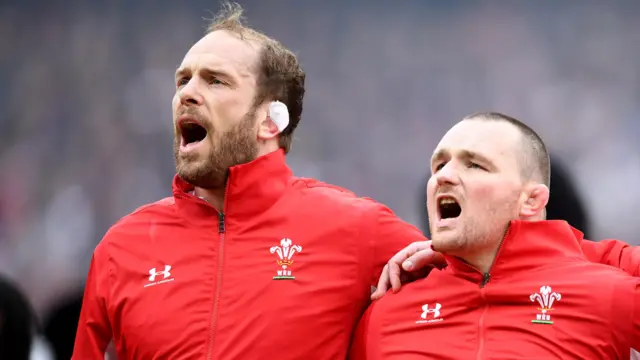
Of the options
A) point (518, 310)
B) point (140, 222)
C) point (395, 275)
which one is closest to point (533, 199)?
point (518, 310)

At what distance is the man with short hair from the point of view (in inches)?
95.3

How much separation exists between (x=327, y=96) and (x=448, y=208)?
2863 mm

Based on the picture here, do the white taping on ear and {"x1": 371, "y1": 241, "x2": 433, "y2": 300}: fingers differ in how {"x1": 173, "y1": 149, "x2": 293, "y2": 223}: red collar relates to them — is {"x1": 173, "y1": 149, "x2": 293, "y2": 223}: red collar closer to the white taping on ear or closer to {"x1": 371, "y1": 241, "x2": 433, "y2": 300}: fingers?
the white taping on ear

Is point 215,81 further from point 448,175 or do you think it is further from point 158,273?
point 448,175

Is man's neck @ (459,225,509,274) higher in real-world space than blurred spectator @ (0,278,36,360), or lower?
higher

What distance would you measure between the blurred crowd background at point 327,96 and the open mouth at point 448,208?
223cm

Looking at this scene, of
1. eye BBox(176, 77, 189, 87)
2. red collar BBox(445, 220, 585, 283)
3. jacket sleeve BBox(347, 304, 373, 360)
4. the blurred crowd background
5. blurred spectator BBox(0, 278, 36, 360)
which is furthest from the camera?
the blurred crowd background

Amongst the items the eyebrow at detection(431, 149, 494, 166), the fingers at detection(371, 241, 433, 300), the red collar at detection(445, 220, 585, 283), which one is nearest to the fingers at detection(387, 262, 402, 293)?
the fingers at detection(371, 241, 433, 300)

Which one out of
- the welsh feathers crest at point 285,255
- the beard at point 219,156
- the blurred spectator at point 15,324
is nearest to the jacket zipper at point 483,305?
the welsh feathers crest at point 285,255

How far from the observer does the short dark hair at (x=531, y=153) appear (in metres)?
2.71

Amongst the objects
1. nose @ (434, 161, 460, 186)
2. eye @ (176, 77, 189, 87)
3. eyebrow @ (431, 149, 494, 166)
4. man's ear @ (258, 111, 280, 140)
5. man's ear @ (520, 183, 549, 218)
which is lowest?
man's ear @ (520, 183, 549, 218)

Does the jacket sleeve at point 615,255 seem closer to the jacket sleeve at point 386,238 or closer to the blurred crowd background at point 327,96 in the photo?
the jacket sleeve at point 386,238

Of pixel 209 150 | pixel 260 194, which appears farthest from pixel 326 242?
pixel 209 150

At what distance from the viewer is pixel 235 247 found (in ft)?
9.30
